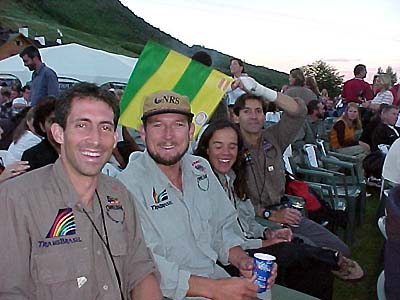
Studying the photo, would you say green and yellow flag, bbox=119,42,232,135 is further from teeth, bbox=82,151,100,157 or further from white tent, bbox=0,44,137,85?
white tent, bbox=0,44,137,85

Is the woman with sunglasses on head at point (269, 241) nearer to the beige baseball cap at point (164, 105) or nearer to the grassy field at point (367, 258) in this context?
the grassy field at point (367, 258)

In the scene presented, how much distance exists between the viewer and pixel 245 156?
144 inches

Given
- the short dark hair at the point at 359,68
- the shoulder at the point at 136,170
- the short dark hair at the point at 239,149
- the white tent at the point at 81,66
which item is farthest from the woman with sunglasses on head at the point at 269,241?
the white tent at the point at 81,66

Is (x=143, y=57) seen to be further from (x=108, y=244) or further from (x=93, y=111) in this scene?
(x=108, y=244)

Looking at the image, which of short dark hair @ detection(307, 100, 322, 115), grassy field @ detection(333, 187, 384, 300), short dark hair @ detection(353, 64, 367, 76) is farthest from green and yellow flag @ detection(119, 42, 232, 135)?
short dark hair @ detection(353, 64, 367, 76)

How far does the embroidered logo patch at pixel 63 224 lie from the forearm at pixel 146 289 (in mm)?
408

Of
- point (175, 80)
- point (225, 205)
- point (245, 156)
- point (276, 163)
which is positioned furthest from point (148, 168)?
point (276, 163)

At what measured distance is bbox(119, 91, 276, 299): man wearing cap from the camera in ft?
7.39

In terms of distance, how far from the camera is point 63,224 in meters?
1.77

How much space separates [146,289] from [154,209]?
1.35 feet

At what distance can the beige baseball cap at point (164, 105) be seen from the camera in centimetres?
251

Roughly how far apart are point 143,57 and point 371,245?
3169 millimetres

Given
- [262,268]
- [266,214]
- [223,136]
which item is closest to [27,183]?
[262,268]

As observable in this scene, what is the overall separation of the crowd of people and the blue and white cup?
52mm
